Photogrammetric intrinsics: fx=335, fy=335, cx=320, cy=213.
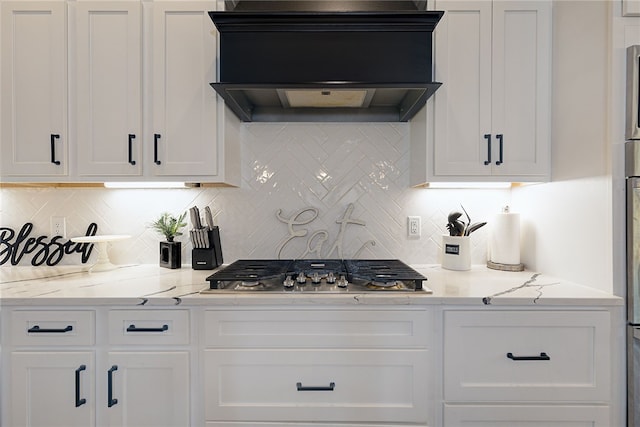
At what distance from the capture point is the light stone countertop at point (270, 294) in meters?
1.26

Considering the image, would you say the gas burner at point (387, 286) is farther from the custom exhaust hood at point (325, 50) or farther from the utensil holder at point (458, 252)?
the custom exhaust hood at point (325, 50)

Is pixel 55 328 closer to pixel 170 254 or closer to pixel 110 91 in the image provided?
pixel 170 254

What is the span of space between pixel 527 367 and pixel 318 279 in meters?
0.86

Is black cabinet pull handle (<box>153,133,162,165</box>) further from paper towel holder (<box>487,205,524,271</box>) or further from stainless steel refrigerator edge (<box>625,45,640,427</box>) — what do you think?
stainless steel refrigerator edge (<box>625,45,640,427</box>)

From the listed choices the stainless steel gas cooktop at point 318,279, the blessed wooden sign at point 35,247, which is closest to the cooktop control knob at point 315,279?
the stainless steel gas cooktop at point 318,279

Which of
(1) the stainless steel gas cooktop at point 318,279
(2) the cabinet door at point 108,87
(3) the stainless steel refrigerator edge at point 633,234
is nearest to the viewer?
(3) the stainless steel refrigerator edge at point 633,234

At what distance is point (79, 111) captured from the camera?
156 centimetres

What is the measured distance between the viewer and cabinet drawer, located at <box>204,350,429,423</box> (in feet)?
4.17

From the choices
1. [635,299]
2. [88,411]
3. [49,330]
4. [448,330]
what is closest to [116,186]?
[49,330]

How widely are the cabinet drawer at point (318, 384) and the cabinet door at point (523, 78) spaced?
1063mm

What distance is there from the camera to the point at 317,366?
127 centimetres

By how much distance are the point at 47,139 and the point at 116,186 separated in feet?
1.21

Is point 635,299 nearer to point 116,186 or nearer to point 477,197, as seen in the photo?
point 477,197

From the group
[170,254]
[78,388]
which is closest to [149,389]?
[78,388]
